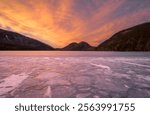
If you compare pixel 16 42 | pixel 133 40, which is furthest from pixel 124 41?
pixel 16 42

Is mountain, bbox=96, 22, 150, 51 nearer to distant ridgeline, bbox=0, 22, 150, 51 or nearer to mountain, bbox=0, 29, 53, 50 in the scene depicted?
distant ridgeline, bbox=0, 22, 150, 51

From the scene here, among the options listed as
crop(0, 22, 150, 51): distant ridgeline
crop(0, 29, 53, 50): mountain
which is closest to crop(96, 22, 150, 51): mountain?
crop(0, 22, 150, 51): distant ridgeline

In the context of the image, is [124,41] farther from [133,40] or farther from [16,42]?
[16,42]

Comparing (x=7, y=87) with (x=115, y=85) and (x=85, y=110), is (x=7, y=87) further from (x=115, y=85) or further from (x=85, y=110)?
(x=115, y=85)

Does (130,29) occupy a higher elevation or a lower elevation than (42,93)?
higher

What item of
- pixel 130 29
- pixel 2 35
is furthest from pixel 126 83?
pixel 2 35
